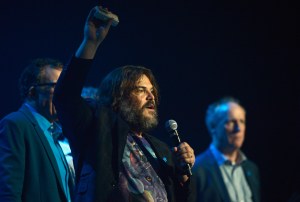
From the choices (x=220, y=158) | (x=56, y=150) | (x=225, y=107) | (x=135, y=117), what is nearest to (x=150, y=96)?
(x=135, y=117)

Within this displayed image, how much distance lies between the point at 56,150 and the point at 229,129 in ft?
8.10

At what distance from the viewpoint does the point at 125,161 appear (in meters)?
Result: 2.43

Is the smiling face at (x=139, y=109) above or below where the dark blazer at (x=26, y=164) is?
above

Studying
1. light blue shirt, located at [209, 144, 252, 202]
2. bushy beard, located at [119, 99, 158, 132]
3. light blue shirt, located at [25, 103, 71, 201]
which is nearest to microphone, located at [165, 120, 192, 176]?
bushy beard, located at [119, 99, 158, 132]

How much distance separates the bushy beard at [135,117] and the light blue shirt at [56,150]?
1.80 ft

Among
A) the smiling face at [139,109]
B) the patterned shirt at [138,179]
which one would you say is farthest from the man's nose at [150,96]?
the patterned shirt at [138,179]

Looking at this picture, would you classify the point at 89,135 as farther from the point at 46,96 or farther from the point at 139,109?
the point at 46,96

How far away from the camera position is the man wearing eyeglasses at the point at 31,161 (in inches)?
101

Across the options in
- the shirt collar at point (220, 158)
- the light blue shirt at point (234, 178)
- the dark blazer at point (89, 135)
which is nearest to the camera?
the dark blazer at point (89, 135)

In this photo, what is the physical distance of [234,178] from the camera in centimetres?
463

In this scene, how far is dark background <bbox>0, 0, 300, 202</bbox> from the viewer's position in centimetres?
492

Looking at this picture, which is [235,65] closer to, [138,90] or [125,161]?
[138,90]

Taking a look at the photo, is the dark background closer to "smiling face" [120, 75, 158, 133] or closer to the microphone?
"smiling face" [120, 75, 158, 133]

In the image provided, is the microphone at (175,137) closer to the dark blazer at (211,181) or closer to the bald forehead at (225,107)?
the dark blazer at (211,181)
